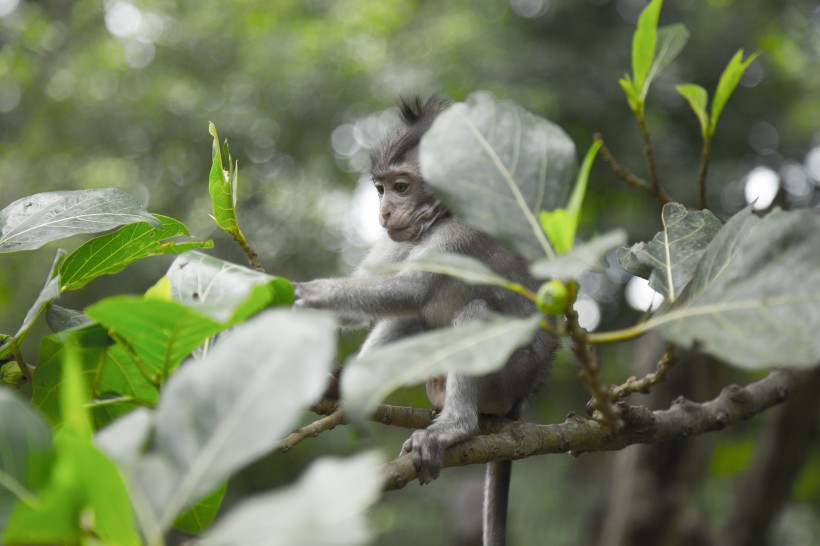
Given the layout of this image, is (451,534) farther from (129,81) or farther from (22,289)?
(129,81)

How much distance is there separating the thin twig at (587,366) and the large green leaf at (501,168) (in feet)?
0.36

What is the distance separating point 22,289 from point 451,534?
5286mm

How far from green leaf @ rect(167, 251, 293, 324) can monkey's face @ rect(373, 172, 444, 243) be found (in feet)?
6.53

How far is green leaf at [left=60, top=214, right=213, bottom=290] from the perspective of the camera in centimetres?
169

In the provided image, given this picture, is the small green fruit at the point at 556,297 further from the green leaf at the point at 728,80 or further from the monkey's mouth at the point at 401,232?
the monkey's mouth at the point at 401,232

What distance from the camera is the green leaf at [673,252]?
1.54 metres

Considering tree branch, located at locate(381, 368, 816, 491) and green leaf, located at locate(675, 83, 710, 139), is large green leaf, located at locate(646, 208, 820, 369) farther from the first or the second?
green leaf, located at locate(675, 83, 710, 139)

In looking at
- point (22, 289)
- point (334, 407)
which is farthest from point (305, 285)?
point (22, 289)

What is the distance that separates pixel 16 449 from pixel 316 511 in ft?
1.21

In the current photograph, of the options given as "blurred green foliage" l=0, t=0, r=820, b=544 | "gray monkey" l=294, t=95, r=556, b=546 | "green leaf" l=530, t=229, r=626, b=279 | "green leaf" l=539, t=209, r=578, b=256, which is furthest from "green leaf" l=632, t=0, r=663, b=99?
"blurred green foliage" l=0, t=0, r=820, b=544

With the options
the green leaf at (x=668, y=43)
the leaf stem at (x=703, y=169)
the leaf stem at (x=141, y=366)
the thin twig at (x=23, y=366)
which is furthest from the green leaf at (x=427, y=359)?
the leaf stem at (x=703, y=169)

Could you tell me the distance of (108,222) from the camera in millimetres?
1587

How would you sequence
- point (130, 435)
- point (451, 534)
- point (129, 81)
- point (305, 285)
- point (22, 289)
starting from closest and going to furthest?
point (130, 435)
point (305, 285)
point (451, 534)
point (22, 289)
point (129, 81)

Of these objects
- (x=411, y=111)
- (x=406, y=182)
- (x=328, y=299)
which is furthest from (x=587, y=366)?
(x=411, y=111)
